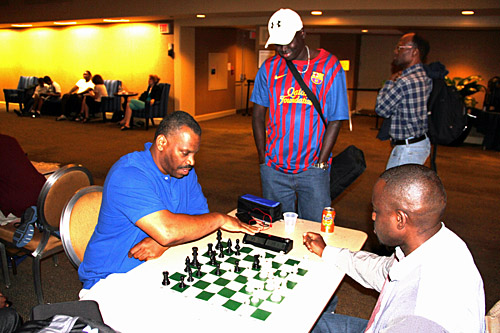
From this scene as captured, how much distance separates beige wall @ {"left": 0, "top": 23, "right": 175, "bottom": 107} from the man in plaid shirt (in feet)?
28.9

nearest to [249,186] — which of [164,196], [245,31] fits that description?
[164,196]

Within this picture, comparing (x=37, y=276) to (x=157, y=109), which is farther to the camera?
(x=157, y=109)

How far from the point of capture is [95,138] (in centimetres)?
903

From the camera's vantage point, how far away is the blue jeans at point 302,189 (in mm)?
2744

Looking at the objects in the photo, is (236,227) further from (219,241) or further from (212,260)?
(212,260)

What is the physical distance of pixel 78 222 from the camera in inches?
88.1

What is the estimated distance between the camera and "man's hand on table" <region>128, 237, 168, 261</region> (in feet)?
6.34

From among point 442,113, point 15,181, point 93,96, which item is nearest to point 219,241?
point 15,181

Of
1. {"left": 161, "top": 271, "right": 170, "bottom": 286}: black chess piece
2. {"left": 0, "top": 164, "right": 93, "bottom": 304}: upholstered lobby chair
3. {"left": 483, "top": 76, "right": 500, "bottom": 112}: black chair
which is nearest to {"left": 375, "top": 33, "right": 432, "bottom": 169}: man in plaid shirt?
{"left": 161, "top": 271, "right": 170, "bottom": 286}: black chess piece

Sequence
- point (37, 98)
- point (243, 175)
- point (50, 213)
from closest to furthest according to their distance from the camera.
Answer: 1. point (50, 213)
2. point (243, 175)
3. point (37, 98)

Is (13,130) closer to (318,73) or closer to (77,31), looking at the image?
(77,31)

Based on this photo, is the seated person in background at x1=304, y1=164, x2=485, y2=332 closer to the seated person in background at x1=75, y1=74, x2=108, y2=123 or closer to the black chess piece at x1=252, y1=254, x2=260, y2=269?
the black chess piece at x1=252, y1=254, x2=260, y2=269

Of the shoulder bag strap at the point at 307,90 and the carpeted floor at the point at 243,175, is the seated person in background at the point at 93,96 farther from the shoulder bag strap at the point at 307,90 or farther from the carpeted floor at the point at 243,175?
the shoulder bag strap at the point at 307,90

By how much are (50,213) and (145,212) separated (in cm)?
121
